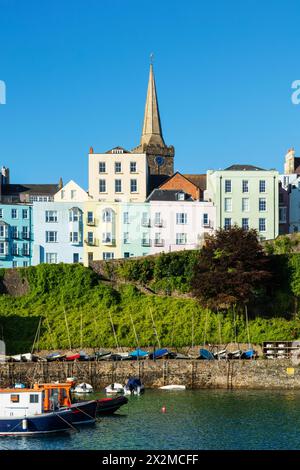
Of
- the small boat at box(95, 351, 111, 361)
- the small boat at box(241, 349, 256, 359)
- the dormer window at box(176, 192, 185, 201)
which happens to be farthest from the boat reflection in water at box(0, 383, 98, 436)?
the dormer window at box(176, 192, 185, 201)

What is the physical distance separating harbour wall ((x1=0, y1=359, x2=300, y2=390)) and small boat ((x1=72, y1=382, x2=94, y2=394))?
1.21m

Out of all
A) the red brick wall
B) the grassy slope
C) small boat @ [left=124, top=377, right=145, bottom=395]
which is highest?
the red brick wall

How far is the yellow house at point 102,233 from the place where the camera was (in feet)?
300

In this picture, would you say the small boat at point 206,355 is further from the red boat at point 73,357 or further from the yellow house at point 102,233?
the yellow house at point 102,233

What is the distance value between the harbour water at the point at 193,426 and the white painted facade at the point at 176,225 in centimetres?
3284

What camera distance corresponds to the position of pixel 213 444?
44812 mm

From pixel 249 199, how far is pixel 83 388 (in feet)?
119

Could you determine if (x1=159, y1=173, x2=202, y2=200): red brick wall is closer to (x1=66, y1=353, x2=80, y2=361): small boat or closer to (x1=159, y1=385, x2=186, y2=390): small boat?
(x1=66, y1=353, x2=80, y2=361): small boat

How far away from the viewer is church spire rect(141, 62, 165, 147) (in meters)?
119

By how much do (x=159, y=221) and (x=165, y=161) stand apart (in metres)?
27.7

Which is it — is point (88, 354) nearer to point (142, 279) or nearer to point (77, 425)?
point (142, 279)

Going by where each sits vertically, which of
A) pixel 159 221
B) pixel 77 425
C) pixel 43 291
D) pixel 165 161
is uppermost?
pixel 165 161

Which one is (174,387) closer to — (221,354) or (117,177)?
(221,354)
